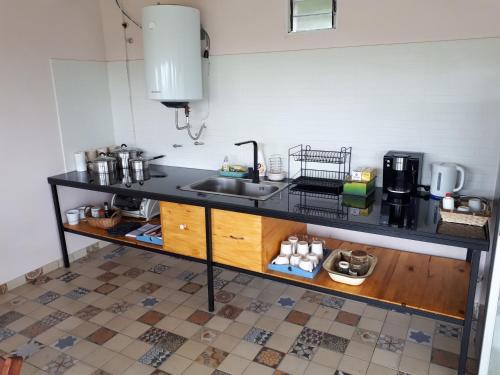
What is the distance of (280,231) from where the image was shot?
2.38 metres

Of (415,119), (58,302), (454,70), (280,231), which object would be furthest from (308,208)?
(58,302)

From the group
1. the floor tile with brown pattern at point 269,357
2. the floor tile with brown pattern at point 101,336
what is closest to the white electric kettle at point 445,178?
the floor tile with brown pattern at point 269,357

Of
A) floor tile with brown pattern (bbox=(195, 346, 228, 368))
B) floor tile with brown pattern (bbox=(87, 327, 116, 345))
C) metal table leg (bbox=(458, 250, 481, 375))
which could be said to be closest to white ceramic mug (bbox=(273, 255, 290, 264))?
floor tile with brown pattern (bbox=(195, 346, 228, 368))

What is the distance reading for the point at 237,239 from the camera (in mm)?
2234

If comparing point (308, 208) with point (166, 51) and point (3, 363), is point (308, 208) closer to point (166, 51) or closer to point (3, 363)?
point (166, 51)

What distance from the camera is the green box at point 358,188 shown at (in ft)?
7.34

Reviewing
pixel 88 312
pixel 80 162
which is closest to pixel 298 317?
pixel 88 312

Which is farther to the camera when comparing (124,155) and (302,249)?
(124,155)

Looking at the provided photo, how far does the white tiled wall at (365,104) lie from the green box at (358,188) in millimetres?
223

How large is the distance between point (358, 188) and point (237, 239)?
0.75 meters

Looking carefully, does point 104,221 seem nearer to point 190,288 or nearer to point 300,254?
point 190,288

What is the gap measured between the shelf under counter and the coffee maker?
0.40 m

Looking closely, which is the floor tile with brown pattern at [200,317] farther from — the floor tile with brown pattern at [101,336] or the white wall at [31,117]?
the white wall at [31,117]

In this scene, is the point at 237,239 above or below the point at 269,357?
above
